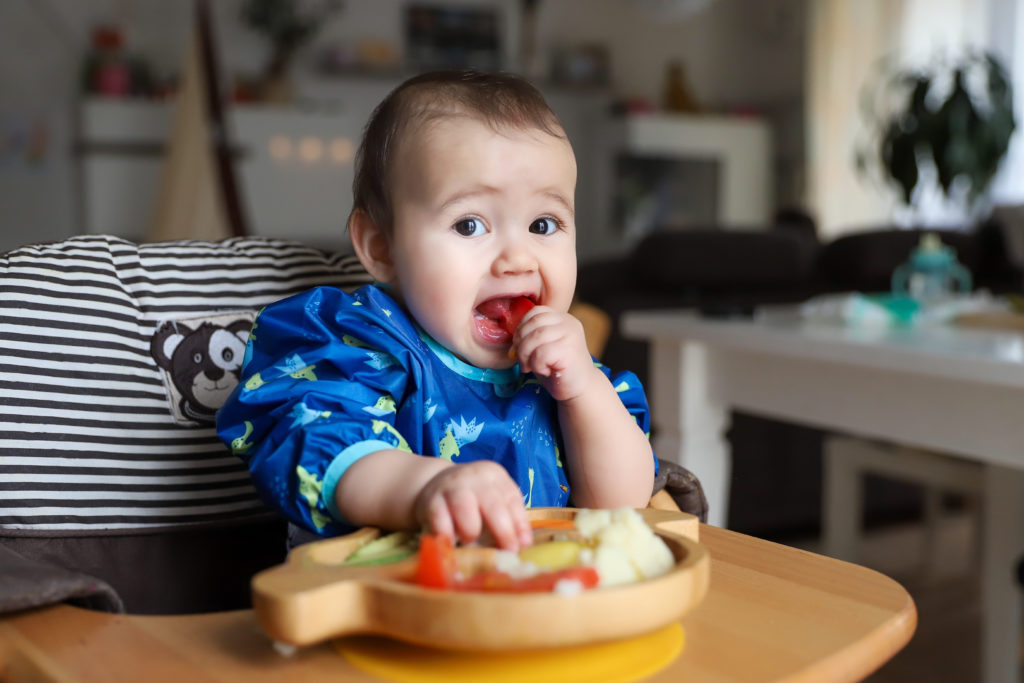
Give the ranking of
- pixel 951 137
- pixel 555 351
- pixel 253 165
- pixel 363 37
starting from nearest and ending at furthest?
1. pixel 555 351
2. pixel 951 137
3. pixel 253 165
4. pixel 363 37

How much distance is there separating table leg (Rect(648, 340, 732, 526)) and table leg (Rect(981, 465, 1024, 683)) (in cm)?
45

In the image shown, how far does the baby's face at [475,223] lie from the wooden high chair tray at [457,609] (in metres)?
0.28

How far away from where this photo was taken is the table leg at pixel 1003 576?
1.62 metres

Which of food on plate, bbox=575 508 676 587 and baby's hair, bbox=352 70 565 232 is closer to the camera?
food on plate, bbox=575 508 676 587

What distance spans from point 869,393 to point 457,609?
3.35ft

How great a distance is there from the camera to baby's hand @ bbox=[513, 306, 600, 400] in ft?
2.21

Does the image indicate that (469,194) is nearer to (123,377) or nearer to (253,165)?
(123,377)

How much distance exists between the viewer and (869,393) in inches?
51.7

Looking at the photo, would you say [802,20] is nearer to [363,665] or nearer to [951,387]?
→ [951,387]

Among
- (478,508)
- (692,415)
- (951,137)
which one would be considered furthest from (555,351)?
(951,137)

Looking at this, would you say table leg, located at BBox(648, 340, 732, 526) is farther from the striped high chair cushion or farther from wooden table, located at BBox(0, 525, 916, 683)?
wooden table, located at BBox(0, 525, 916, 683)

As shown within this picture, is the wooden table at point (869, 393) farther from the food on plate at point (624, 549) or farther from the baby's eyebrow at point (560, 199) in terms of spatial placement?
the food on plate at point (624, 549)

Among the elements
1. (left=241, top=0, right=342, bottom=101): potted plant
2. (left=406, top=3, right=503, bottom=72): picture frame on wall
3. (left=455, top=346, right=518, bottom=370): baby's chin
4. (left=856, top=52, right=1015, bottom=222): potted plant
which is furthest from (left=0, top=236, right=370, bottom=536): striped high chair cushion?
(left=406, top=3, right=503, bottom=72): picture frame on wall

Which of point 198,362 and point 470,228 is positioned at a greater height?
point 470,228
